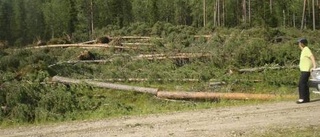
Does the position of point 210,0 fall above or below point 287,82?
above

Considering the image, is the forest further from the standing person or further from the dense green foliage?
the standing person

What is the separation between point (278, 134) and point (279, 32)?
20.5m

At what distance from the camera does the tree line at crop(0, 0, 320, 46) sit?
58.9 m

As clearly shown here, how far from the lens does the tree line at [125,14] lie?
58906 mm

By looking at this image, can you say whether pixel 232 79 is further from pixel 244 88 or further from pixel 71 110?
pixel 71 110

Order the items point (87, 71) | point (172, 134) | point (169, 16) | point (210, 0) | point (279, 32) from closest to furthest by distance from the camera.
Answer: point (172, 134) → point (87, 71) → point (279, 32) → point (210, 0) → point (169, 16)

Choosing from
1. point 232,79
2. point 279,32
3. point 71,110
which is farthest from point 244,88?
point 279,32

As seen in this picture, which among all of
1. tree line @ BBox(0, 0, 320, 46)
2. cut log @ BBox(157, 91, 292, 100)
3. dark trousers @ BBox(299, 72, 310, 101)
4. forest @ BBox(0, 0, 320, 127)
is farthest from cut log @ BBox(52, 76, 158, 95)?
tree line @ BBox(0, 0, 320, 46)

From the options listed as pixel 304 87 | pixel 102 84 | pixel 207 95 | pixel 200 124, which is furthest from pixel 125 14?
pixel 200 124

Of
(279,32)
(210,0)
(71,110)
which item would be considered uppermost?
(210,0)

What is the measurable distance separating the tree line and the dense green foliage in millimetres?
37350

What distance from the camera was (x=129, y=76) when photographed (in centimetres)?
1733

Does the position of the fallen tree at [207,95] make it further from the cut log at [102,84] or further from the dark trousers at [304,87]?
the dark trousers at [304,87]

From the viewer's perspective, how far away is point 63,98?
42.3ft
